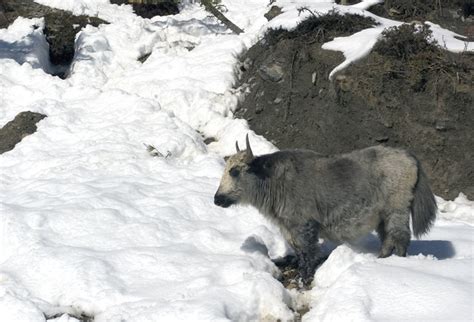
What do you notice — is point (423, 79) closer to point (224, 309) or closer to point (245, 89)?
point (245, 89)

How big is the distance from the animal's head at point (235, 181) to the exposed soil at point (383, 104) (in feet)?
14.6

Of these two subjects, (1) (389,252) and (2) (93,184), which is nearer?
(1) (389,252)

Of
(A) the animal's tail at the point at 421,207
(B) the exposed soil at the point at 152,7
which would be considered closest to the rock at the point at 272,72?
(A) the animal's tail at the point at 421,207

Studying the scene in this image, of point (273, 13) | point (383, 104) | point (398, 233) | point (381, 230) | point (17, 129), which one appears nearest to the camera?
point (398, 233)

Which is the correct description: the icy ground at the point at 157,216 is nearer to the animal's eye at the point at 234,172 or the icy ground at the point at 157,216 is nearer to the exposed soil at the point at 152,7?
the animal's eye at the point at 234,172

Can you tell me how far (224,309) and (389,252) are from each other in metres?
2.65

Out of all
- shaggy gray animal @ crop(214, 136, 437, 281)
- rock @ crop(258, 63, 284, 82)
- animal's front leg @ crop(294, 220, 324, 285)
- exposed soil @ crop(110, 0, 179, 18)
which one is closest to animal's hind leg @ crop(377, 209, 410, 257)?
shaggy gray animal @ crop(214, 136, 437, 281)

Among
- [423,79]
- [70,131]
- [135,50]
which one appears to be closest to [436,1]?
[423,79]

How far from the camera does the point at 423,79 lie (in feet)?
Result: 42.5

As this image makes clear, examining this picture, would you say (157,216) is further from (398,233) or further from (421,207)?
(421,207)

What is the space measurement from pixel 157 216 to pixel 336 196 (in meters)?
3.12

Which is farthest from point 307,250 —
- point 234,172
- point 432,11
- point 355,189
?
point 432,11

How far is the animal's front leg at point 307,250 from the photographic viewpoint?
8.73 metres

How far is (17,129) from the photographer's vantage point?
14383 millimetres
